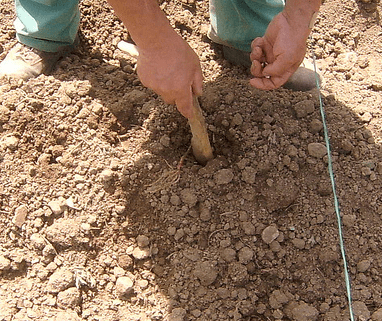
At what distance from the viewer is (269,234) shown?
1.69 metres

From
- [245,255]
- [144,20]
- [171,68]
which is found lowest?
[245,255]

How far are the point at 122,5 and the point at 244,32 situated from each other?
889 mm

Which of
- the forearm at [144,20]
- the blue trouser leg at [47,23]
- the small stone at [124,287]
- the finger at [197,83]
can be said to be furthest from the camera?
the blue trouser leg at [47,23]

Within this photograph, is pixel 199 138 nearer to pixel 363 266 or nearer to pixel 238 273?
pixel 238 273

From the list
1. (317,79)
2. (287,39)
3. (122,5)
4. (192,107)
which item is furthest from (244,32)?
(122,5)

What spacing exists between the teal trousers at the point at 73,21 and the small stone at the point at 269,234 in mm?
870

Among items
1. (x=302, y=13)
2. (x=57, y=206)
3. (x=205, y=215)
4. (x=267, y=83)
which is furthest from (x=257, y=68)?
(x=57, y=206)

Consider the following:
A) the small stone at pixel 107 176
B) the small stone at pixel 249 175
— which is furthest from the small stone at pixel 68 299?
the small stone at pixel 249 175

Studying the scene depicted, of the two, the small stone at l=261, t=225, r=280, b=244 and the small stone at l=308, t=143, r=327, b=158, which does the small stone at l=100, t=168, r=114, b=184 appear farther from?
the small stone at l=308, t=143, r=327, b=158

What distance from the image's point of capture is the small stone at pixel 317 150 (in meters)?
1.82

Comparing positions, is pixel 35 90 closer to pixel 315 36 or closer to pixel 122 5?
pixel 122 5

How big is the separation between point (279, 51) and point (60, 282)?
1116 mm

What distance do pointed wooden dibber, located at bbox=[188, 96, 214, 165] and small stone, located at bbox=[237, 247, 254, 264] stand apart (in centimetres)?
39

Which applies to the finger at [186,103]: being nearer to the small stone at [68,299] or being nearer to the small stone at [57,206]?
the small stone at [57,206]
